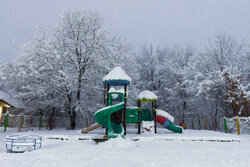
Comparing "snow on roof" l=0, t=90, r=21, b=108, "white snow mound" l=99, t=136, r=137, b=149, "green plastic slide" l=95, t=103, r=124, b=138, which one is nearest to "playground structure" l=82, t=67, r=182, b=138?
"green plastic slide" l=95, t=103, r=124, b=138

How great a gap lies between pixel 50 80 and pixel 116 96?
7.37m

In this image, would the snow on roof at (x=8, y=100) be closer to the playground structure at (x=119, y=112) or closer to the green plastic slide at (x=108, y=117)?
the playground structure at (x=119, y=112)

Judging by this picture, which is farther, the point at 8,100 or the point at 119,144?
the point at 8,100

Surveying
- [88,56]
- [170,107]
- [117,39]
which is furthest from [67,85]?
[170,107]

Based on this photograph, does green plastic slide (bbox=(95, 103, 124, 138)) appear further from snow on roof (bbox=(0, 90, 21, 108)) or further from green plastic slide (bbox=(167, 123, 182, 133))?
snow on roof (bbox=(0, 90, 21, 108))

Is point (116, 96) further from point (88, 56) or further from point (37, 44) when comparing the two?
point (37, 44)

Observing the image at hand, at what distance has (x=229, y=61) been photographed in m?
18.9

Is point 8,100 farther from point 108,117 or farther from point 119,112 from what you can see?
point 108,117

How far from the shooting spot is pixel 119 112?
39.3 feet

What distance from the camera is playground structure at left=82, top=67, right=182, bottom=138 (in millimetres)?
9719

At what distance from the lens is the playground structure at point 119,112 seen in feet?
31.9

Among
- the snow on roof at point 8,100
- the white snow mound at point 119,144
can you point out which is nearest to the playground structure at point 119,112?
the white snow mound at point 119,144

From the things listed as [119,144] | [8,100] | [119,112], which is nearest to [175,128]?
[119,112]

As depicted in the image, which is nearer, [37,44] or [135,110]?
[135,110]
